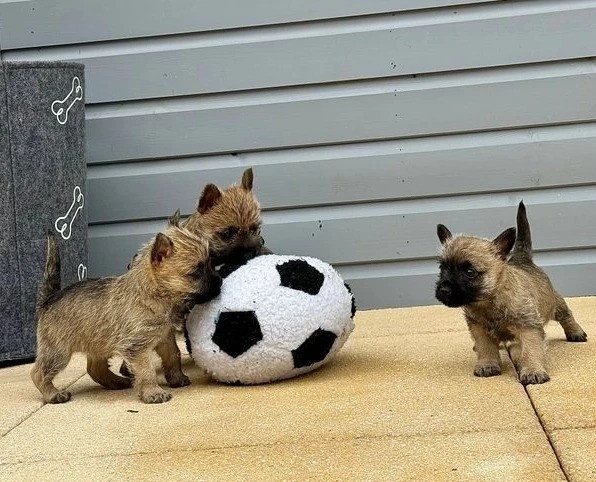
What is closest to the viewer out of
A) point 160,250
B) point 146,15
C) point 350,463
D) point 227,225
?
point 350,463

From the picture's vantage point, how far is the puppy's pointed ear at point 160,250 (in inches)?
187

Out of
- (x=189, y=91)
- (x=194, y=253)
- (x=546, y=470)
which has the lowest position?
(x=546, y=470)

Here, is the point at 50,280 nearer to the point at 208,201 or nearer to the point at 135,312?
the point at 135,312

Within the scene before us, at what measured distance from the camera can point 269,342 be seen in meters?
4.75

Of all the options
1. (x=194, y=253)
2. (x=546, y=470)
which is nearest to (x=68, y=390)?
(x=194, y=253)

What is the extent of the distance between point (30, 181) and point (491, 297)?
111 inches

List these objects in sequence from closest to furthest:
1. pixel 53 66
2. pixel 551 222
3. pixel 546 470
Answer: pixel 546 470 → pixel 53 66 → pixel 551 222

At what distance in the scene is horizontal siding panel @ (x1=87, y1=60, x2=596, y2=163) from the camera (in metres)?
6.57

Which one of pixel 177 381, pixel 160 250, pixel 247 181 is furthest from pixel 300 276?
pixel 247 181

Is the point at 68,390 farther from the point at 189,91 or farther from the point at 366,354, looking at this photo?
the point at 189,91

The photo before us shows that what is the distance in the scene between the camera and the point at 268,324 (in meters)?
4.75

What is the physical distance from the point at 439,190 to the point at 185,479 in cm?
371

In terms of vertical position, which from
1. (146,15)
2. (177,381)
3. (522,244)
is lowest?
(177,381)

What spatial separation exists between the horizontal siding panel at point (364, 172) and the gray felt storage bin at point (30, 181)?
863 millimetres
